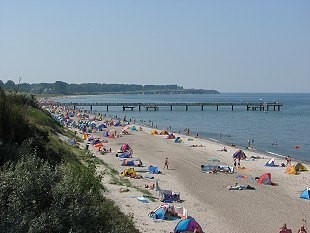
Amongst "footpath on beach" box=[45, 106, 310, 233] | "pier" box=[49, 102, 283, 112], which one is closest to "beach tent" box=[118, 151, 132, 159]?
"footpath on beach" box=[45, 106, 310, 233]

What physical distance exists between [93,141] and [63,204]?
33820 millimetres

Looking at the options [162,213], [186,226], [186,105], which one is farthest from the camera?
[186,105]

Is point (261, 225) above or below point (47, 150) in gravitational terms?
below

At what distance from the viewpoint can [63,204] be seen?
8.27 metres

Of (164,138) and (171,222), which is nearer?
(171,222)

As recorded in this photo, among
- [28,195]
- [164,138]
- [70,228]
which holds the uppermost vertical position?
[28,195]

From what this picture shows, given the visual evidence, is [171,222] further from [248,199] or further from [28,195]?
[28,195]

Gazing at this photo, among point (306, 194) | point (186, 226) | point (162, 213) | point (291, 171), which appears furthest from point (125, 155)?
point (186, 226)

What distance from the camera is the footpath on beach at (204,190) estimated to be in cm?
1669

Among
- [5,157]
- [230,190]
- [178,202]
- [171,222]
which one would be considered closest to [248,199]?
[230,190]

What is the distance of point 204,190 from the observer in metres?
23.0

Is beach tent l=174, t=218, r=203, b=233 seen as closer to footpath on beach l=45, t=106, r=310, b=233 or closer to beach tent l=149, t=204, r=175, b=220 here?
footpath on beach l=45, t=106, r=310, b=233

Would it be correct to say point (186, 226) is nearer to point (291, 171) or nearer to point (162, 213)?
point (162, 213)

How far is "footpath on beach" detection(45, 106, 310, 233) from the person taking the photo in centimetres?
1669
